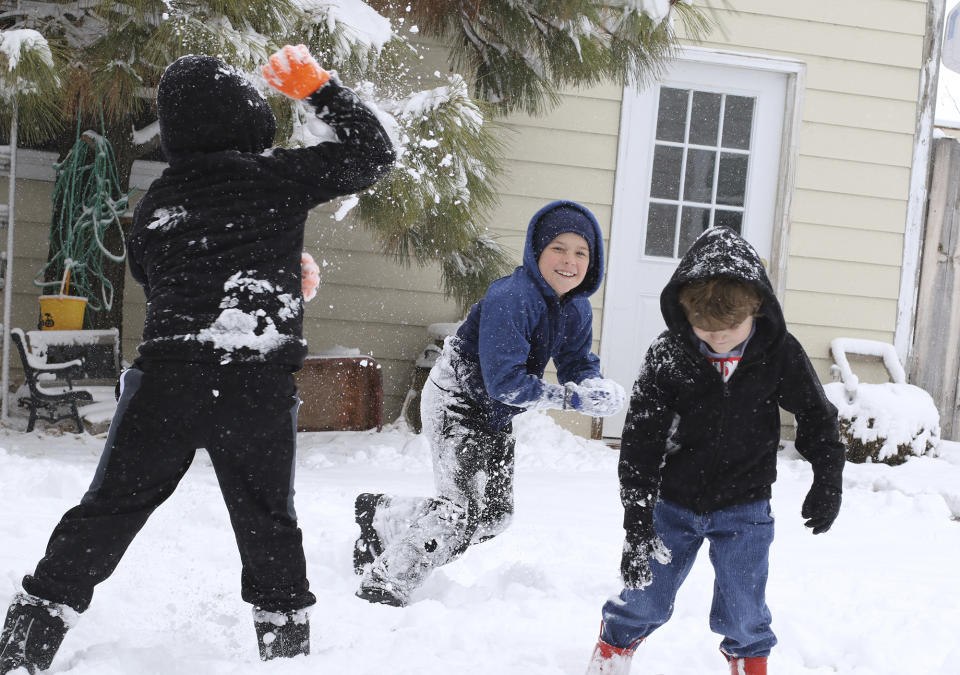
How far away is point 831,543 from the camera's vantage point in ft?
12.1

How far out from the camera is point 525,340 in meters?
2.30

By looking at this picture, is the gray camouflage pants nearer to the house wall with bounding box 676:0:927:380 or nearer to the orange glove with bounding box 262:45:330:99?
the orange glove with bounding box 262:45:330:99

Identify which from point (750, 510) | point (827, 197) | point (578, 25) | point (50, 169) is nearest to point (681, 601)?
point (750, 510)

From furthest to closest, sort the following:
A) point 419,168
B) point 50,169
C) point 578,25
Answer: point 50,169 < point 578,25 < point 419,168

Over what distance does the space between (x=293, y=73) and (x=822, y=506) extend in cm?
149

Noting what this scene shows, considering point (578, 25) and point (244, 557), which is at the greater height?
point (578, 25)

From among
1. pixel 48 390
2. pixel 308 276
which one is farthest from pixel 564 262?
pixel 48 390

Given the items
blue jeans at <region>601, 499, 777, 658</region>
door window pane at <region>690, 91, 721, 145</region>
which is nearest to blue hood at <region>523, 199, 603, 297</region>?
blue jeans at <region>601, 499, 777, 658</region>

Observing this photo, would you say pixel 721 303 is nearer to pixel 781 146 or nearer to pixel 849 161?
pixel 781 146

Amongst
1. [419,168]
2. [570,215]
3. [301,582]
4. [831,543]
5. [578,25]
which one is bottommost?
[831,543]

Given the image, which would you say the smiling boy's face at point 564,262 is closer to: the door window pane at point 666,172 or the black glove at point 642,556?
the black glove at point 642,556

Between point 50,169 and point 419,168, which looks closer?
point 419,168

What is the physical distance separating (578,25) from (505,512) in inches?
117

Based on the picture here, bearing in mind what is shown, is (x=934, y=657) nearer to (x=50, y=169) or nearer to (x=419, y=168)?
(x=419, y=168)
